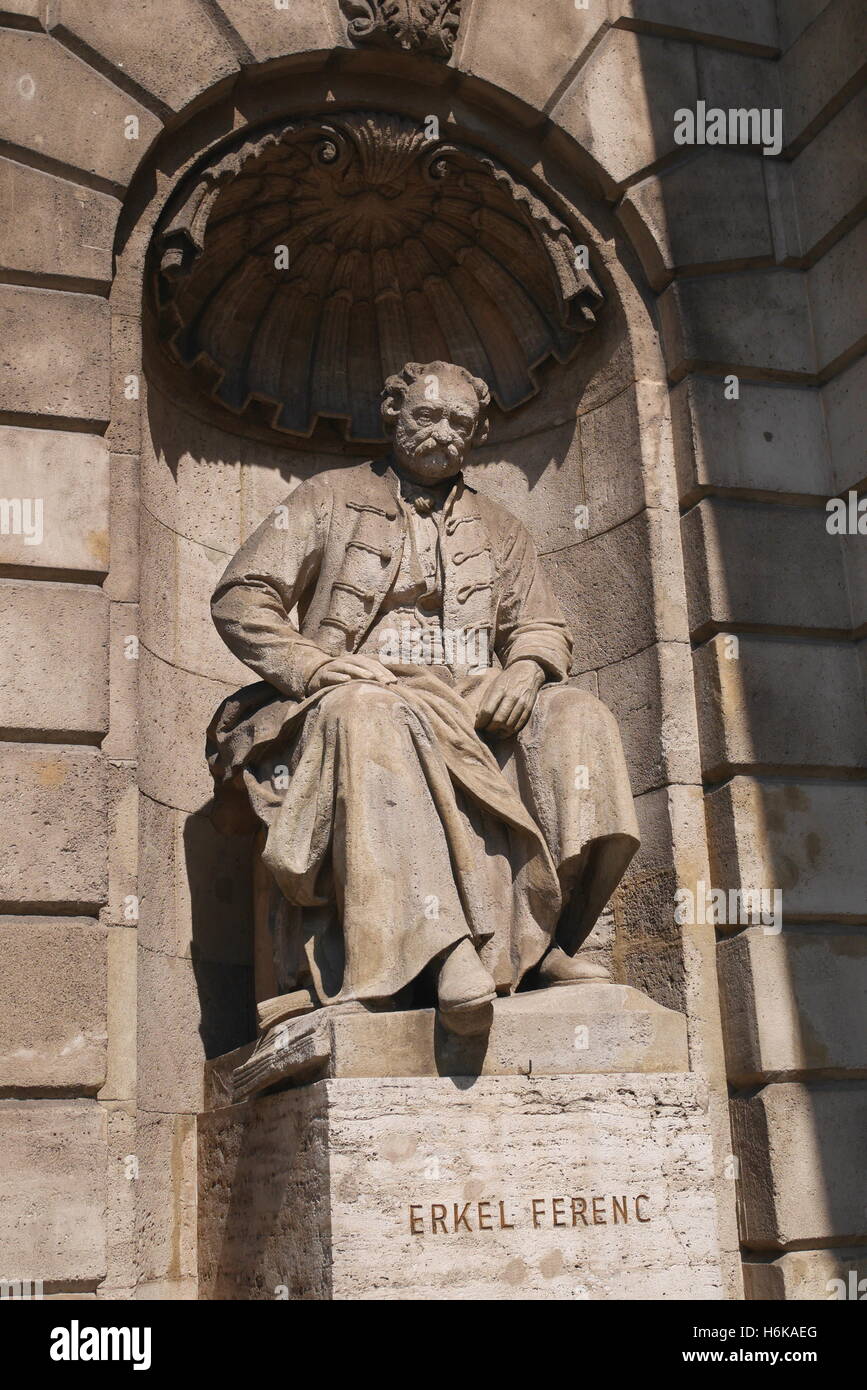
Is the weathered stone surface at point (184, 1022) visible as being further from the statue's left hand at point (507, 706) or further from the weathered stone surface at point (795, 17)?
the weathered stone surface at point (795, 17)

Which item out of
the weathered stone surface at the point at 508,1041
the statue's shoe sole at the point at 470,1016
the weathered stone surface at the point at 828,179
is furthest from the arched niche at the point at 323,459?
the statue's shoe sole at the point at 470,1016

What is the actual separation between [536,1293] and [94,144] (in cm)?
447

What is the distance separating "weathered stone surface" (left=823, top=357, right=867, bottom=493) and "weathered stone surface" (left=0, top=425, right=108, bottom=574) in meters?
3.02

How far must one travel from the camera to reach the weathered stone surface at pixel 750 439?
709 centimetres

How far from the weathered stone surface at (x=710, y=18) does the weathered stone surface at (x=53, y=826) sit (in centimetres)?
416

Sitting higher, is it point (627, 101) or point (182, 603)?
point (627, 101)

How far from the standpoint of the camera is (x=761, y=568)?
6.99 m

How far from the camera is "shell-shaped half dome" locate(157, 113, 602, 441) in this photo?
24.2 feet

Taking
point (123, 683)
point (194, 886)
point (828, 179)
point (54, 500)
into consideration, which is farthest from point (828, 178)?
point (194, 886)

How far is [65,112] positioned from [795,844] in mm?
3975

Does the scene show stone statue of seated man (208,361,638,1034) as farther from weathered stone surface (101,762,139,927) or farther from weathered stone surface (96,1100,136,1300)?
weathered stone surface (96,1100,136,1300)

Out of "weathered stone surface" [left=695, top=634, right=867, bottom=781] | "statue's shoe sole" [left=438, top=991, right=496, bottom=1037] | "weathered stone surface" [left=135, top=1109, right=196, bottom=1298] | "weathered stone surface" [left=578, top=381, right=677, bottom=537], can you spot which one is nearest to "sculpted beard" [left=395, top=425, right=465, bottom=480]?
"weathered stone surface" [left=578, top=381, right=677, bottom=537]

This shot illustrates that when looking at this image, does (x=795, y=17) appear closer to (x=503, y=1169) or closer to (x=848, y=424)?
(x=848, y=424)

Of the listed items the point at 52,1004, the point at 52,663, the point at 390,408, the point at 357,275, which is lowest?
the point at 52,1004
